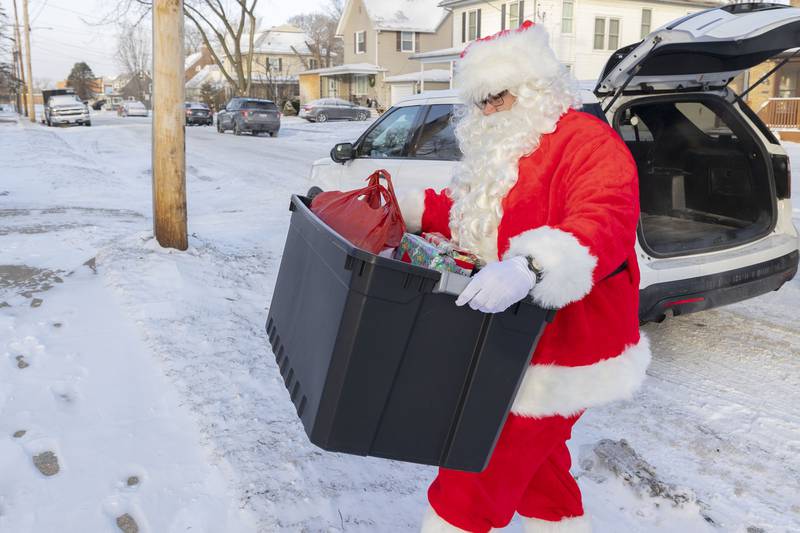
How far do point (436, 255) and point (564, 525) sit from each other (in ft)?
3.27

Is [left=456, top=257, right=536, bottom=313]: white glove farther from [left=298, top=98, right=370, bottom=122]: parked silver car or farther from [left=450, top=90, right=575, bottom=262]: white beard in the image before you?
[left=298, top=98, right=370, bottom=122]: parked silver car

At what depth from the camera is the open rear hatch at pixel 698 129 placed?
3.60 meters

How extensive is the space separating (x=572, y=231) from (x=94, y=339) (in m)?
3.43

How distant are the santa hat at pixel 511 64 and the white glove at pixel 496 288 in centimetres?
65

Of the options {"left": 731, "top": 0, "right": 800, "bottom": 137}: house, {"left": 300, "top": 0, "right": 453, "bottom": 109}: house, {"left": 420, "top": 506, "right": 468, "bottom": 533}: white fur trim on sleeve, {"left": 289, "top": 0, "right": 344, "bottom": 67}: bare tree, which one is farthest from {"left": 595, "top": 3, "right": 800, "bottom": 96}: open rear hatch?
{"left": 289, "top": 0, "right": 344, "bottom": 67}: bare tree

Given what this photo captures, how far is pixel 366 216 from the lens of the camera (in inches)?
80.0

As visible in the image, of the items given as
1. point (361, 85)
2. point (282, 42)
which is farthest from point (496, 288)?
point (282, 42)

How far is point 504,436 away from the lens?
1.98 metres

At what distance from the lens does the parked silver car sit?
120 feet

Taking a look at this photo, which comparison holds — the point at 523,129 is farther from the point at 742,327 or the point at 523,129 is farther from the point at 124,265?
the point at 124,265

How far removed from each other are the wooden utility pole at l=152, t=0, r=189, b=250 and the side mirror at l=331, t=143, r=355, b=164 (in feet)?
4.34

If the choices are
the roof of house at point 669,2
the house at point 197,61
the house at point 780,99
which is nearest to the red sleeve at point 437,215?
the house at point 780,99

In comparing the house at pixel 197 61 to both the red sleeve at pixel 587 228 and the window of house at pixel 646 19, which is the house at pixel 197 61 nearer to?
the window of house at pixel 646 19

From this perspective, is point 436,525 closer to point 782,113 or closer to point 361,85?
point 782,113
